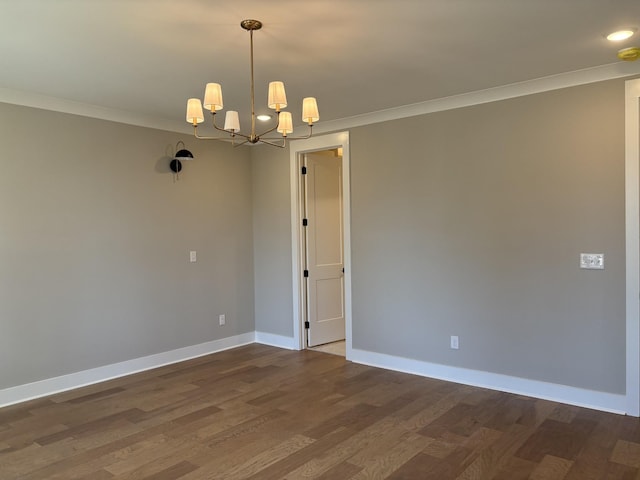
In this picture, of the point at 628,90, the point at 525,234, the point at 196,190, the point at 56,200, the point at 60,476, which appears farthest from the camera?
the point at 196,190

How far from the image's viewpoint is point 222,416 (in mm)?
3619

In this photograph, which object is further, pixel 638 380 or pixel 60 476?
pixel 638 380

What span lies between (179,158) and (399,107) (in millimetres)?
2368

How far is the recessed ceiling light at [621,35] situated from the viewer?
2816mm

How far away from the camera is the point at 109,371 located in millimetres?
4543

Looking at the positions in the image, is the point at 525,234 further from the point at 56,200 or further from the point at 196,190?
the point at 56,200

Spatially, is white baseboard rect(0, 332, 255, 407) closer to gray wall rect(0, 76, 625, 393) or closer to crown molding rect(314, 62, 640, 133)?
gray wall rect(0, 76, 625, 393)

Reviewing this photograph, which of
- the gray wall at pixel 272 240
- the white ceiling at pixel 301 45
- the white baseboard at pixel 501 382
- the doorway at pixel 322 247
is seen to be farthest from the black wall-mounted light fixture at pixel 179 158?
the white baseboard at pixel 501 382

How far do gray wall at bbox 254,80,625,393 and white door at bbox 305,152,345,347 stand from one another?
80 cm

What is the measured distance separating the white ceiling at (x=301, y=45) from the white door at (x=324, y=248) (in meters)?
1.70

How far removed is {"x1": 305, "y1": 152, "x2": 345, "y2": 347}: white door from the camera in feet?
18.5

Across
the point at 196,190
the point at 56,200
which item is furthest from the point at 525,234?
the point at 56,200

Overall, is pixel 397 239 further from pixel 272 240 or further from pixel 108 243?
pixel 108 243

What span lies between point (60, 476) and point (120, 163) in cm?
290
